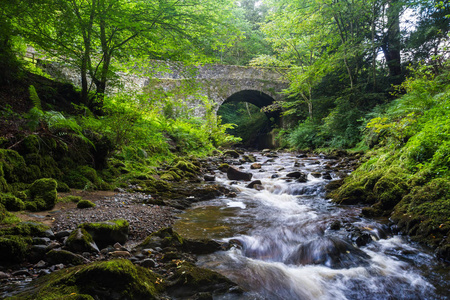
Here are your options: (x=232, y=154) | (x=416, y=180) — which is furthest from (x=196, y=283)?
(x=232, y=154)

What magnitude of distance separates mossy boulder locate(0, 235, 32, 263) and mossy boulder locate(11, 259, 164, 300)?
363 mm

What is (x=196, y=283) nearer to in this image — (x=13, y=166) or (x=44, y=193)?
(x=44, y=193)

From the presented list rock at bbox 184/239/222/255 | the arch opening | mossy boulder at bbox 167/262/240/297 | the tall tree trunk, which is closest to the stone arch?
the arch opening

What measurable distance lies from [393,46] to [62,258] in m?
14.8

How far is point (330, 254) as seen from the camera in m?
2.98

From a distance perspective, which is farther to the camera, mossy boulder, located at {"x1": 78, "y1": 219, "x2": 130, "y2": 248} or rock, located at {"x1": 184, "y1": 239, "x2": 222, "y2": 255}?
rock, located at {"x1": 184, "y1": 239, "x2": 222, "y2": 255}

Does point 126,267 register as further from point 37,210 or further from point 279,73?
point 279,73

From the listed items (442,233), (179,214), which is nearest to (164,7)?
(179,214)

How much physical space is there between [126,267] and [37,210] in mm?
1976

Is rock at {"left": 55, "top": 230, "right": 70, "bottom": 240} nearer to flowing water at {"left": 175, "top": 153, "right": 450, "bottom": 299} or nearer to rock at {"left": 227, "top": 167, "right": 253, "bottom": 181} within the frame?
flowing water at {"left": 175, "top": 153, "right": 450, "bottom": 299}

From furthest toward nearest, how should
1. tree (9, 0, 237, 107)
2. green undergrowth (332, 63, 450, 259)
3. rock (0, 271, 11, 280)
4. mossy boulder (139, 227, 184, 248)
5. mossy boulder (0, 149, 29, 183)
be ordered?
tree (9, 0, 237, 107)
mossy boulder (0, 149, 29, 183)
green undergrowth (332, 63, 450, 259)
mossy boulder (139, 227, 184, 248)
rock (0, 271, 11, 280)

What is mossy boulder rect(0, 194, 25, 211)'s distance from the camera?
2.83 m

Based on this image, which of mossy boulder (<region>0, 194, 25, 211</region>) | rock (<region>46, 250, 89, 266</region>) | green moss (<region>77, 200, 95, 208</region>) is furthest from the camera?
green moss (<region>77, 200, 95, 208</region>)

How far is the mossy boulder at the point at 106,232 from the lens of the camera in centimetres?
255
